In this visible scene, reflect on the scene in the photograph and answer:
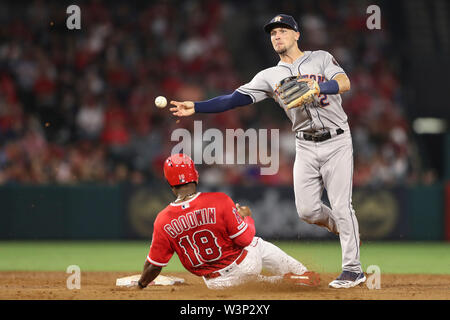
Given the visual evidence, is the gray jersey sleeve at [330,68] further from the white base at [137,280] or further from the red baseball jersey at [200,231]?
the white base at [137,280]

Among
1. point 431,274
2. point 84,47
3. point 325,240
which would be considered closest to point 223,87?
point 84,47

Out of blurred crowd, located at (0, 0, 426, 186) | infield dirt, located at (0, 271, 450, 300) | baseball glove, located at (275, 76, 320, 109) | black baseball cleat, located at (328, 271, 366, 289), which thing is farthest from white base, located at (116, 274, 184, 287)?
blurred crowd, located at (0, 0, 426, 186)

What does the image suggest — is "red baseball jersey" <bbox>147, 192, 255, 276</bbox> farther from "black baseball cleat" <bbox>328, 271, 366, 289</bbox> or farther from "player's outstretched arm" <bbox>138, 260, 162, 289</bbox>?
"black baseball cleat" <bbox>328, 271, 366, 289</bbox>

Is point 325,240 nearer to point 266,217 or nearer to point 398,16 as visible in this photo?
point 266,217

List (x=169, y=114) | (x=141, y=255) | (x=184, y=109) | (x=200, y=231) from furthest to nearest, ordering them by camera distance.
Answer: (x=169, y=114)
(x=141, y=255)
(x=184, y=109)
(x=200, y=231)

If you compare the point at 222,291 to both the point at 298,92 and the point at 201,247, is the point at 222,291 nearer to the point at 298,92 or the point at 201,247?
the point at 201,247

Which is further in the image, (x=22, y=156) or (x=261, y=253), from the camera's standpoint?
(x=22, y=156)

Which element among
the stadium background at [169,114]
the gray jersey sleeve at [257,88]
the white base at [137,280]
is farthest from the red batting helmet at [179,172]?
the stadium background at [169,114]

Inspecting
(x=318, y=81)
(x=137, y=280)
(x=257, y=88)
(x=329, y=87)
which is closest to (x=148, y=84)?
(x=257, y=88)
